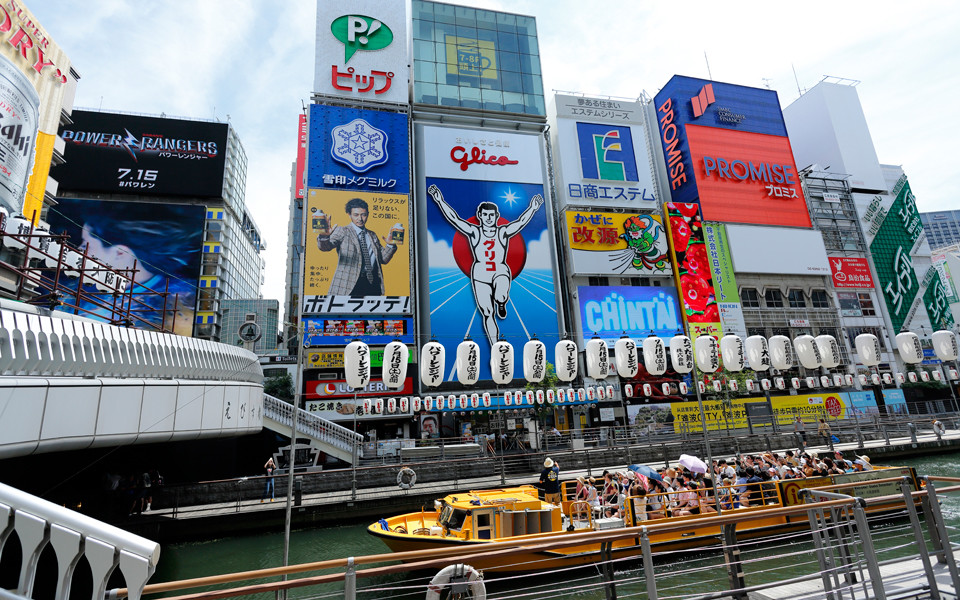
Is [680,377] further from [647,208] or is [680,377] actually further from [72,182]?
[72,182]

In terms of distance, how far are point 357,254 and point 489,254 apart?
997 centimetres

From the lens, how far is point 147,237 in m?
44.1

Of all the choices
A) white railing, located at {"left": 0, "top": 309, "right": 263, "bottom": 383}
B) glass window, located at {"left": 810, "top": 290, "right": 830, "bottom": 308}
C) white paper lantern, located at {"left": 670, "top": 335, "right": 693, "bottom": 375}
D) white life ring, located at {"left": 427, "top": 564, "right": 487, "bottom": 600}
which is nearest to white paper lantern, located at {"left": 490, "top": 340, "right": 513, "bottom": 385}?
white paper lantern, located at {"left": 670, "top": 335, "right": 693, "bottom": 375}

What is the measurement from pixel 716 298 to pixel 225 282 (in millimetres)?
61362

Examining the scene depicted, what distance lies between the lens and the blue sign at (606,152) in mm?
41688

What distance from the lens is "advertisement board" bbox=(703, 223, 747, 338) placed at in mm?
39844

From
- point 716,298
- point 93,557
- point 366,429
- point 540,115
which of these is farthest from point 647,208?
point 93,557

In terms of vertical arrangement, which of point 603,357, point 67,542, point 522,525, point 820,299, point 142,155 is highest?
point 142,155

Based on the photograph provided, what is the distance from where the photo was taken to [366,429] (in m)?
33.3

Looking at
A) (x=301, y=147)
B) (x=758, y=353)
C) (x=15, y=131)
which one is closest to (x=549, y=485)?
Answer: (x=758, y=353)

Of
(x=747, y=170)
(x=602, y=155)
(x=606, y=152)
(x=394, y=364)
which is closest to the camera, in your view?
(x=394, y=364)

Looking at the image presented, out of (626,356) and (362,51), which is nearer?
(626,356)

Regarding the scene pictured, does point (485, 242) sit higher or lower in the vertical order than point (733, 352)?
higher

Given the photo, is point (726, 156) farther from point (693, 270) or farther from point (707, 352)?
point (707, 352)
